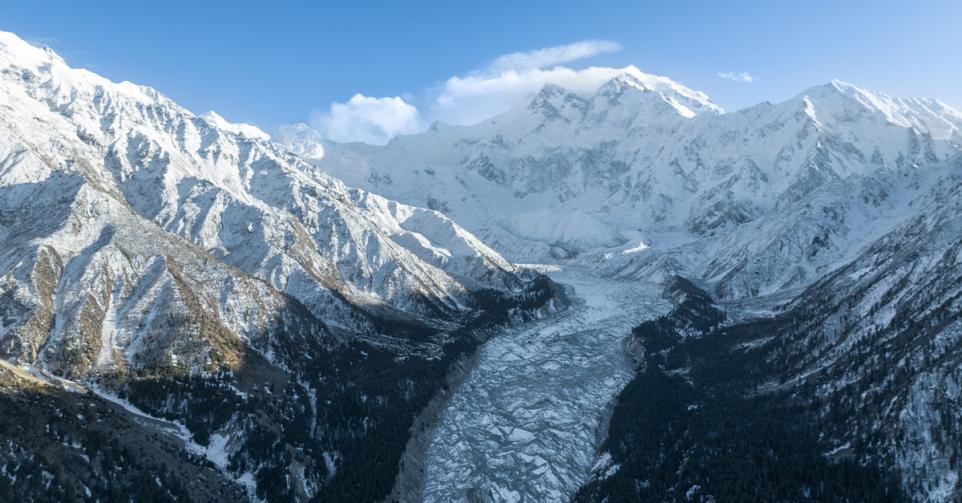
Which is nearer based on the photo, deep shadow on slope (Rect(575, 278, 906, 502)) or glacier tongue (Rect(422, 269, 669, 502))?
deep shadow on slope (Rect(575, 278, 906, 502))

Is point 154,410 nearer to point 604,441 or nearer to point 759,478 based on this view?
point 604,441

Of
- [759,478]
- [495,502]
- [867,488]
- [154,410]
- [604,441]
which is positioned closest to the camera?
[867,488]

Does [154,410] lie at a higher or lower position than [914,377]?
higher

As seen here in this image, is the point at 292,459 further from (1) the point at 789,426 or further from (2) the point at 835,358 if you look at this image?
(2) the point at 835,358

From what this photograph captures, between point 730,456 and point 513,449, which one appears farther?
point 513,449

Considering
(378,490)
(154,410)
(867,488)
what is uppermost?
(154,410)

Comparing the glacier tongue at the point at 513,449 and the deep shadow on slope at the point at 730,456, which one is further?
the glacier tongue at the point at 513,449

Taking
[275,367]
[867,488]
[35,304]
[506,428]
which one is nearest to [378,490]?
[506,428]

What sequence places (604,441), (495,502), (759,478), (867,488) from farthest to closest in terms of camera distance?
(604,441), (495,502), (759,478), (867,488)

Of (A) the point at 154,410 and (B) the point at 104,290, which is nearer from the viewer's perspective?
(A) the point at 154,410

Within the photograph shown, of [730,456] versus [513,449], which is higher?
[513,449]
